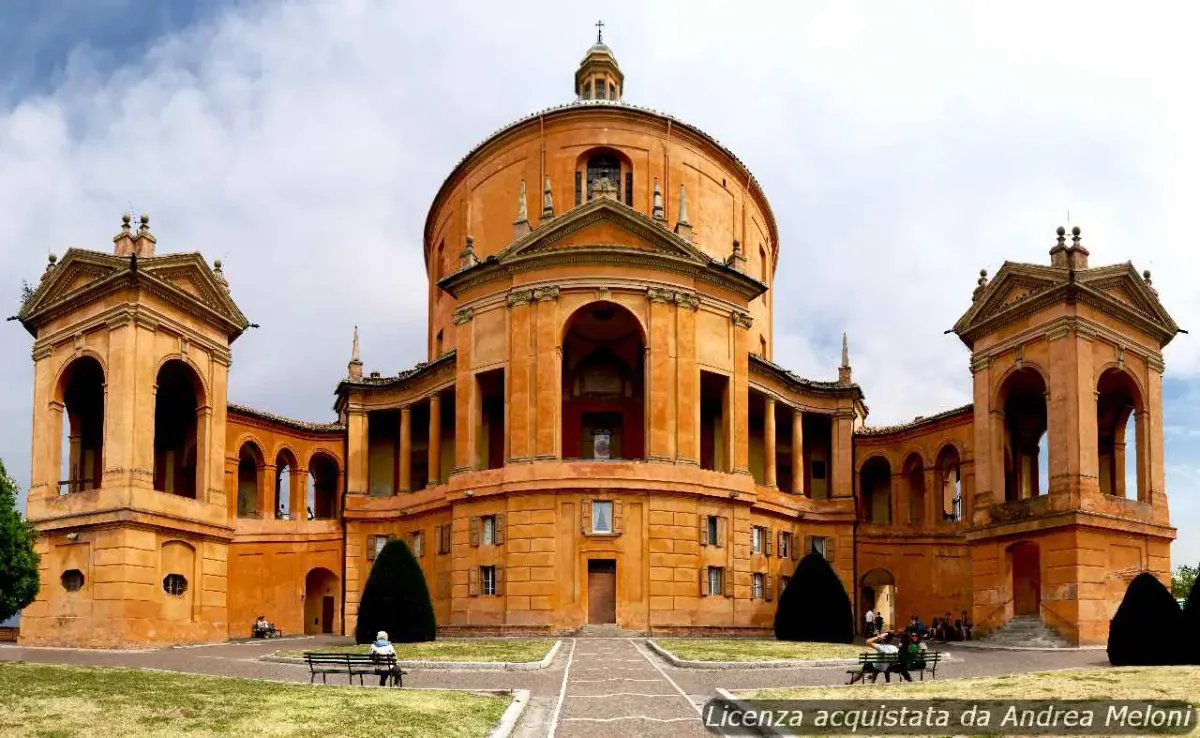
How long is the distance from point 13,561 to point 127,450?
36.1 feet

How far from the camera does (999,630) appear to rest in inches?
1704

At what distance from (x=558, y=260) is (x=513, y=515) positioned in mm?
9863

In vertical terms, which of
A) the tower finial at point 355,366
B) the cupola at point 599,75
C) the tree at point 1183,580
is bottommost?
the tree at point 1183,580

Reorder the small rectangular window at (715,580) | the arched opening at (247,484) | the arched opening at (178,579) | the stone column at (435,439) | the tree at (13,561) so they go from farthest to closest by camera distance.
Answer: the arched opening at (247,484)
the stone column at (435,439)
the small rectangular window at (715,580)
the arched opening at (178,579)
the tree at (13,561)

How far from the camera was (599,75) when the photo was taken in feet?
197

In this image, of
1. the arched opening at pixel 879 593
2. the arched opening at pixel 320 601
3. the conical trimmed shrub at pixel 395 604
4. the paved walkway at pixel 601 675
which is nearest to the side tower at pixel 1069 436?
the paved walkway at pixel 601 675

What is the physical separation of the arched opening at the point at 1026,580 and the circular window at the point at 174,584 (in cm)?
3188

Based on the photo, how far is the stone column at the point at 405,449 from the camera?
175 feet

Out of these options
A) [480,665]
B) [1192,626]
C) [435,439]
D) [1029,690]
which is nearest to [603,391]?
[435,439]

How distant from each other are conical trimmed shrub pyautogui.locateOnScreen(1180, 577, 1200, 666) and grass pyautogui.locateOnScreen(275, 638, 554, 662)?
16868 millimetres

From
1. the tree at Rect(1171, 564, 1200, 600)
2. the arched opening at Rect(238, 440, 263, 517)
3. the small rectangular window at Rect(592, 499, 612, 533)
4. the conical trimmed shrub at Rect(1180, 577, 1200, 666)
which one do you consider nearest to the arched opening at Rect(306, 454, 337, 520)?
the arched opening at Rect(238, 440, 263, 517)

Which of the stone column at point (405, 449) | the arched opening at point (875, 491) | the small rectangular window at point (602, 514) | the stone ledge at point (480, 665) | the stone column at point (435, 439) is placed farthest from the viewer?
the arched opening at point (875, 491)

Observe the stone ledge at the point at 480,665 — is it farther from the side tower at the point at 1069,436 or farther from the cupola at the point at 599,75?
the cupola at the point at 599,75

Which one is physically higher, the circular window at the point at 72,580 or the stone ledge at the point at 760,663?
the circular window at the point at 72,580
